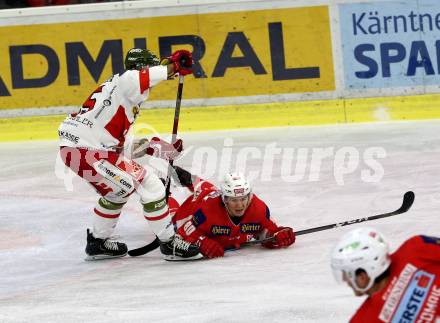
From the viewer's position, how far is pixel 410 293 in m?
3.70

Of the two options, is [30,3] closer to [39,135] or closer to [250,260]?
[39,135]

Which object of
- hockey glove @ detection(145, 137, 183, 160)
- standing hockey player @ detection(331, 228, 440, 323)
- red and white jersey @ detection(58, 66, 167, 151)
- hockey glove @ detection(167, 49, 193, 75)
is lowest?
standing hockey player @ detection(331, 228, 440, 323)

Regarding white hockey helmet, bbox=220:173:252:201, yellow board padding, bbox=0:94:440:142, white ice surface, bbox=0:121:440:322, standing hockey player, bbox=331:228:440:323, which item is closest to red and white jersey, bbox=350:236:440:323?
standing hockey player, bbox=331:228:440:323

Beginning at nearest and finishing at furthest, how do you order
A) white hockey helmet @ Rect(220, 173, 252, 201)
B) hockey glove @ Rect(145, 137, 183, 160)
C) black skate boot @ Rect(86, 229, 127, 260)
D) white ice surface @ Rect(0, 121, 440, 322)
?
white ice surface @ Rect(0, 121, 440, 322), white hockey helmet @ Rect(220, 173, 252, 201), black skate boot @ Rect(86, 229, 127, 260), hockey glove @ Rect(145, 137, 183, 160)

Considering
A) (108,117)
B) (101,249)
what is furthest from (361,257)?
(101,249)

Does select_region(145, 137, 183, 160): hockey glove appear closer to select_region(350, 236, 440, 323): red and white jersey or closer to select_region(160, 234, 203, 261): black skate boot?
select_region(160, 234, 203, 261): black skate boot

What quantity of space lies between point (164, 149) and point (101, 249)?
29.6 inches

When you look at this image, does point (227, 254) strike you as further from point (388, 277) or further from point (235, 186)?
point (388, 277)

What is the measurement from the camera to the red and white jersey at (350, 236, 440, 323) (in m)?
3.69

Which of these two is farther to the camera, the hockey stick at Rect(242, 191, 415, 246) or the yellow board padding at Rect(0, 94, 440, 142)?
the yellow board padding at Rect(0, 94, 440, 142)

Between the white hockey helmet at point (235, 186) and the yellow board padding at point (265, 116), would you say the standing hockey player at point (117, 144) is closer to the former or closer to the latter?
the white hockey helmet at point (235, 186)

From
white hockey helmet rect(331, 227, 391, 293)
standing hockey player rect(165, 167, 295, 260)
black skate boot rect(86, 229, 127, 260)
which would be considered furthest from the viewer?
black skate boot rect(86, 229, 127, 260)

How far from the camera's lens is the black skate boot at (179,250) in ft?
22.0

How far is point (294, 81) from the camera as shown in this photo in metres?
10.8
